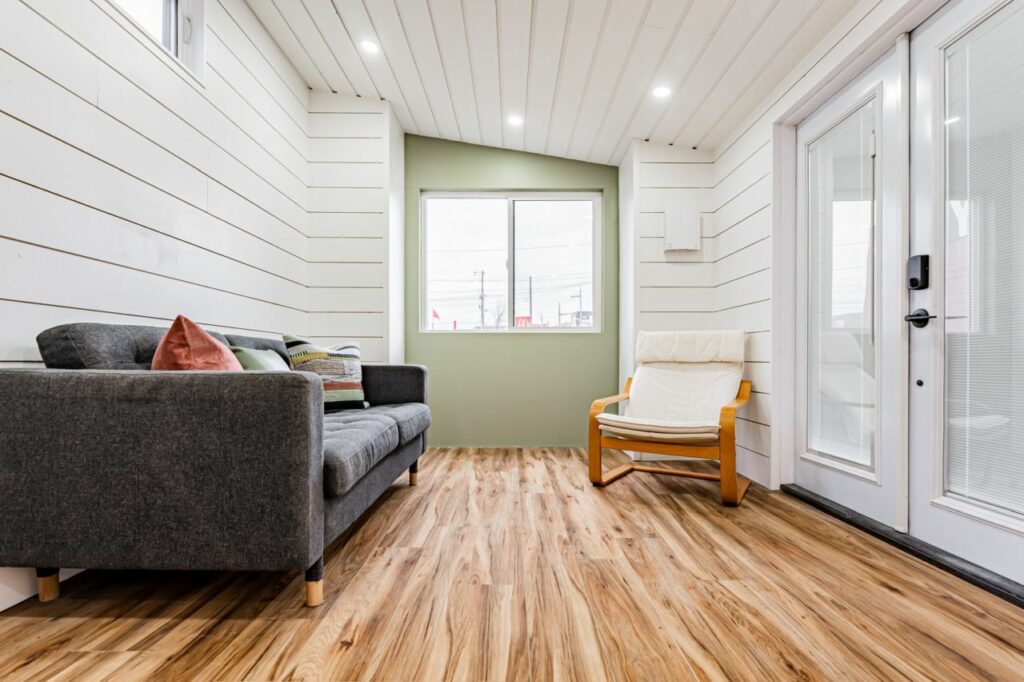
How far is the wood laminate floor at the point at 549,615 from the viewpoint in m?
1.06

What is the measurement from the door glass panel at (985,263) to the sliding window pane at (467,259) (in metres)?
2.74

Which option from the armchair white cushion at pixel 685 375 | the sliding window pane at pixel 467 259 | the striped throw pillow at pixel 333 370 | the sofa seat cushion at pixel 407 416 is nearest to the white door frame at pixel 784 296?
the armchair white cushion at pixel 685 375

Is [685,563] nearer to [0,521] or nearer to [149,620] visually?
[149,620]

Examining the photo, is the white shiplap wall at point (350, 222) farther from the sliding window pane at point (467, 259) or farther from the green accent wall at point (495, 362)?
the sliding window pane at point (467, 259)

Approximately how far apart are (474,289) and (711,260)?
1802 millimetres

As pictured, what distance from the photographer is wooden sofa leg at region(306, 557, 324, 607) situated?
1313 millimetres

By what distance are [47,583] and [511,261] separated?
3163 mm

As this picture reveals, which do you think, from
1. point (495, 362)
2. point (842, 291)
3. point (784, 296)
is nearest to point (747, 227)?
point (784, 296)

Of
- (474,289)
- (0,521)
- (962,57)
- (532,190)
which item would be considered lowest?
(0,521)

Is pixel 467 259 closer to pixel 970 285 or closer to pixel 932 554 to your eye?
pixel 970 285

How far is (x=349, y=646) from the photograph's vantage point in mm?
1140

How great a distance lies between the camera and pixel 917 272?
5.69 feet

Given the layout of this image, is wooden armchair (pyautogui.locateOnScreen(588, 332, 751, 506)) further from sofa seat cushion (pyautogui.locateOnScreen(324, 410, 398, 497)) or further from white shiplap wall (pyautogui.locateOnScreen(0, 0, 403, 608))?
white shiplap wall (pyautogui.locateOnScreen(0, 0, 403, 608))

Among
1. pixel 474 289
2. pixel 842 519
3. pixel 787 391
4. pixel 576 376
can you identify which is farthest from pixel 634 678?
pixel 474 289
